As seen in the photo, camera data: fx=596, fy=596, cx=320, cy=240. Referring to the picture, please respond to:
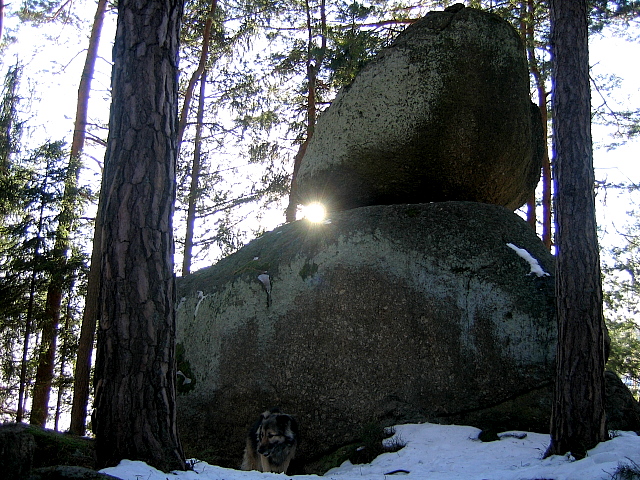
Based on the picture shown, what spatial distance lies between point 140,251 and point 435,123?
5.07 meters

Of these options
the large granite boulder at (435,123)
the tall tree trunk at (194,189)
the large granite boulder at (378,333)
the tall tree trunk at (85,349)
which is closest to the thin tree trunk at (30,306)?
the tall tree trunk at (85,349)

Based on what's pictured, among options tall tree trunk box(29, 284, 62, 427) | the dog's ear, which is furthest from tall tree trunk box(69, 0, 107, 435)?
the dog's ear

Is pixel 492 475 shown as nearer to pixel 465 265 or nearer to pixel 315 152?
pixel 465 265

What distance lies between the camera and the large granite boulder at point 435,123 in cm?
840

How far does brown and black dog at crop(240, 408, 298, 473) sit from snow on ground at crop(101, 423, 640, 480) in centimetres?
56

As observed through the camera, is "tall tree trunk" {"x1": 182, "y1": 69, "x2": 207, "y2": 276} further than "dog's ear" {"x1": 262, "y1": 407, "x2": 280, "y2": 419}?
Yes

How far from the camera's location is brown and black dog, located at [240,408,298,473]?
6.49 m

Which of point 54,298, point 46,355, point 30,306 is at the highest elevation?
point 54,298

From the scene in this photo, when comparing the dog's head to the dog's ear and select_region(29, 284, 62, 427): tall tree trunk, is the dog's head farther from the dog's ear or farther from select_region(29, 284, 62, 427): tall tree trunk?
select_region(29, 284, 62, 427): tall tree trunk

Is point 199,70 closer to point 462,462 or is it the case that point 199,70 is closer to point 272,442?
point 272,442

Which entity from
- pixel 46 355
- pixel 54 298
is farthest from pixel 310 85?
pixel 46 355

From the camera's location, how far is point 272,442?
6488mm

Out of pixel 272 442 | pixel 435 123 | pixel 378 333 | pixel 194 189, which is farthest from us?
pixel 194 189

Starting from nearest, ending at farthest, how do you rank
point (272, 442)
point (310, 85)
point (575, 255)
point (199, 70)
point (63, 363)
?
point (575, 255), point (272, 442), point (199, 70), point (63, 363), point (310, 85)
